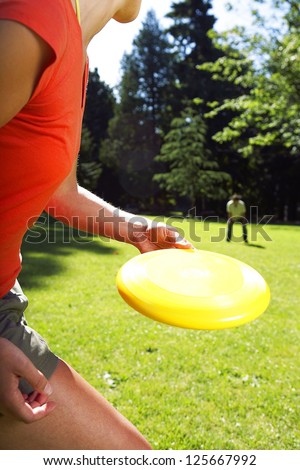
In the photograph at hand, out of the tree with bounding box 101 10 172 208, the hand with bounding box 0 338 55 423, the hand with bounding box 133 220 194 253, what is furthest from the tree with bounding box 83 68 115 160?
the hand with bounding box 0 338 55 423

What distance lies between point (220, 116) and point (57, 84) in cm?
3642

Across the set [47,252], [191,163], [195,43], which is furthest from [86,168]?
[47,252]

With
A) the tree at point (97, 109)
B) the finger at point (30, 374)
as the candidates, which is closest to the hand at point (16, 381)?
the finger at point (30, 374)

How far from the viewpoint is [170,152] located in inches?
1342

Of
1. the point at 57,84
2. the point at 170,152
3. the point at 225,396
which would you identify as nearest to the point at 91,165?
the point at 170,152

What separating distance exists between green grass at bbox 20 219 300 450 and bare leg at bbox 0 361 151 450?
1.67 metres

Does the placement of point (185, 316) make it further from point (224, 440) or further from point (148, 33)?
point (148, 33)

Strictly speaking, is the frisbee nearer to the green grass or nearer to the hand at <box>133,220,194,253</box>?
the hand at <box>133,220,194,253</box>

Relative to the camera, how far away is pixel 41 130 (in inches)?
39.9

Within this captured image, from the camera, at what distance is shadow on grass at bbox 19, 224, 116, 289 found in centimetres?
757

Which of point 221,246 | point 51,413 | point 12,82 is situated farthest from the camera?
point 221,246

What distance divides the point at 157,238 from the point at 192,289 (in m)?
0.28

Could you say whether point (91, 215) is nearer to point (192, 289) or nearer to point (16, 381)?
point (192, 289)

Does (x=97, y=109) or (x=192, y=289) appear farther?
(x=97, y=109)
